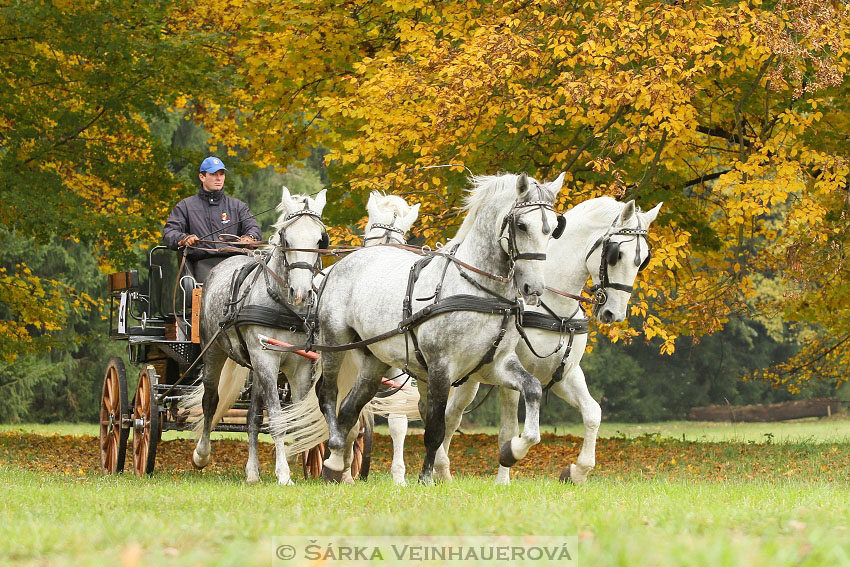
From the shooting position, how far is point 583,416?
328 inches

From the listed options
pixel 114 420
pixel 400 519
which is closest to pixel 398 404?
pixel 114 420

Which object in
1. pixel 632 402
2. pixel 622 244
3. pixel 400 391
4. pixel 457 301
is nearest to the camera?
pixel 457 301

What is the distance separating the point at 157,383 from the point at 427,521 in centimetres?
586

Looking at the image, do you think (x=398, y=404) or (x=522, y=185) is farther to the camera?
(x=398, y=404)

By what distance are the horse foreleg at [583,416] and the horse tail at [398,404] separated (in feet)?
4.22

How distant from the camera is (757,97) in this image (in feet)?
49.1

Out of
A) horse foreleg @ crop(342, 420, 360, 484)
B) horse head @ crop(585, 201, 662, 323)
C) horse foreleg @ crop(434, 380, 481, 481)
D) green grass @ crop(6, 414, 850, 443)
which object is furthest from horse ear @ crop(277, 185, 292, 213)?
green grass @ crop(6, 414, 850, 443)

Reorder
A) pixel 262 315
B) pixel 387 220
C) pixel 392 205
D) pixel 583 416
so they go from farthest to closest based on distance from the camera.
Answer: pixel 392 205 → pixel 387 220 → pixel 262 315 → pixel 583 416

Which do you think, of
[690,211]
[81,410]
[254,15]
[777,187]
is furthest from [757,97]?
[81,410]

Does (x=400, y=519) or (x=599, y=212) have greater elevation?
(x=599, y=212)

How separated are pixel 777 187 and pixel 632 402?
28.2 meters

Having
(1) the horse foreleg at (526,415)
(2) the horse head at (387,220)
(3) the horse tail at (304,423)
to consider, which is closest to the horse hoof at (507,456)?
(1) the horse foreleg at (526,415)

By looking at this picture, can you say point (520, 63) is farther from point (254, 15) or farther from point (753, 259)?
point (753, 259)

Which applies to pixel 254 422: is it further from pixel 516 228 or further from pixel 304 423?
pixel 516 228
